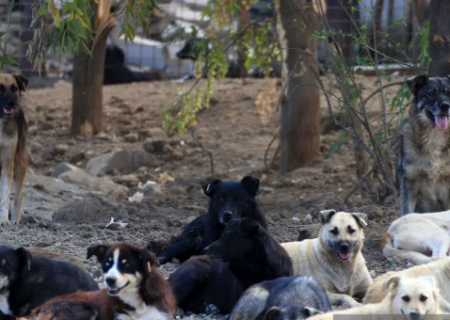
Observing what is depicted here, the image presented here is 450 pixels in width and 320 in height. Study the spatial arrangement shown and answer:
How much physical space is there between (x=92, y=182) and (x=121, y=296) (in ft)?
29.9

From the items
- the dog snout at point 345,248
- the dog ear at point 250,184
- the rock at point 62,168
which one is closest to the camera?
the dog snout at point 345,248

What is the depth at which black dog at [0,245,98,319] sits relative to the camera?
677 centimetres

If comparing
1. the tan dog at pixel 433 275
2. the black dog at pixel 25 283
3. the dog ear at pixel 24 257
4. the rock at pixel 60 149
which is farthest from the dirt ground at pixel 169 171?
the dog ear at pixel 24 257

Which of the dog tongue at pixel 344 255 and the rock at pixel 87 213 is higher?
the dog tongue at pixel 344 255

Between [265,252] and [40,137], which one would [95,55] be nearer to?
[40,137]

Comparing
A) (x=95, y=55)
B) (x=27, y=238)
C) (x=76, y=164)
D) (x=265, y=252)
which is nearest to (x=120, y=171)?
(x=76, y=164)

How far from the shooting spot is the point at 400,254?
361 inches

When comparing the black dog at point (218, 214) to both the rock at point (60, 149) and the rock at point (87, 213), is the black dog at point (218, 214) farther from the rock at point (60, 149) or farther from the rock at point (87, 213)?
the rock at point (60, 149)

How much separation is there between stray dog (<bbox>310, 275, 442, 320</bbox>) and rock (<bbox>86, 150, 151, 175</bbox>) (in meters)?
10.7

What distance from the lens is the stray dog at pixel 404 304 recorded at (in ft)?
20.2

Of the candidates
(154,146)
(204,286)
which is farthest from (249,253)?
(154,146)

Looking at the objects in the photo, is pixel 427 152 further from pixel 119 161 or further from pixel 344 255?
pixel 119 161

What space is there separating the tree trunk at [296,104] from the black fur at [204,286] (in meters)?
7.27

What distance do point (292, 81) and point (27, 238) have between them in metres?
6.79
